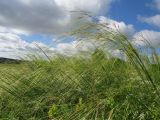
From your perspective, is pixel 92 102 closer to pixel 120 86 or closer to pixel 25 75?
pixel 120 86

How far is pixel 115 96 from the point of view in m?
4.58

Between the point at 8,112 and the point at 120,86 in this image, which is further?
the point at 8,112

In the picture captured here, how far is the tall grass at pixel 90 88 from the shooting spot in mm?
4277

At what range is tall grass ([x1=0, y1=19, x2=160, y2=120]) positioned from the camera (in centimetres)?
428

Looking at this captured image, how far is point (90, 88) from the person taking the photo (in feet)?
16.8

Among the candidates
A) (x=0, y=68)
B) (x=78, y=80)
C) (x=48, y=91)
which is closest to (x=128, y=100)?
(x=78, y=80)

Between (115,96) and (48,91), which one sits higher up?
(48,91)

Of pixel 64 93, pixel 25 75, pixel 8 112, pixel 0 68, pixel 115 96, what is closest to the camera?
pixel 115 96

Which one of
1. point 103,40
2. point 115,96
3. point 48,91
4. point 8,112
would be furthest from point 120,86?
point 8,112

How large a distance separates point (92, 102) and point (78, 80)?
79 centimetres

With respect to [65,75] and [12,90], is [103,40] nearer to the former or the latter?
[65,75]

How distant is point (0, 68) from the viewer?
693cm

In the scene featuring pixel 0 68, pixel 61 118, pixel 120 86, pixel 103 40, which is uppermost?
pixel 0 68

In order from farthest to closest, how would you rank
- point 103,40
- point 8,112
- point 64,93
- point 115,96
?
point 8,112, point 64,93, point 115,96, point 103,40
